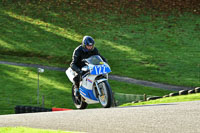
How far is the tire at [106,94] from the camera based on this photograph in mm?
13898

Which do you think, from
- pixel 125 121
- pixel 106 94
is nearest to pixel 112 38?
pixel 106 94

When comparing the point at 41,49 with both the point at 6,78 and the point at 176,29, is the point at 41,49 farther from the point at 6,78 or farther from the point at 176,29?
the point at 176,29

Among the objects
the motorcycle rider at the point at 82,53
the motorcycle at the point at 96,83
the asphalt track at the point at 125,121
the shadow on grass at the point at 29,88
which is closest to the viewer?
the asphalt track at the point at 125,121

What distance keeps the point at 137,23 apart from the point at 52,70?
26.4 m

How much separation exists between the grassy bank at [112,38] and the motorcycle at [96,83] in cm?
2891

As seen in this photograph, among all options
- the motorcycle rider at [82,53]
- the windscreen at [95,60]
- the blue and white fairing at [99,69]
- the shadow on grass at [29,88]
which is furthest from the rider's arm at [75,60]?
the shadow on grass at [29,88]

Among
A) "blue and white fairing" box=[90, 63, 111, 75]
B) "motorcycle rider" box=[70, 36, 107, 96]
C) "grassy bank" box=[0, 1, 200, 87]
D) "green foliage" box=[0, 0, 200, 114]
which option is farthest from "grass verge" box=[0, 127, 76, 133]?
"grassy bank" box=[0, 1, 200, 87]

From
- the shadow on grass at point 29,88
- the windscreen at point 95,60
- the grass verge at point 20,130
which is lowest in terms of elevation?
the shadow on grass at point 29,88

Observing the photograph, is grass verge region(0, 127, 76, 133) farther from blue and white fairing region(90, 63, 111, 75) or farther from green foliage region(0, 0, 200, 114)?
green foliage region(0, 0, 200, 114)

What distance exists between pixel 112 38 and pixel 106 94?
4995cm

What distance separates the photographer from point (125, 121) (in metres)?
9.85

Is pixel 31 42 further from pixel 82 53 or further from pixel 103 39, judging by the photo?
pixel 82 53

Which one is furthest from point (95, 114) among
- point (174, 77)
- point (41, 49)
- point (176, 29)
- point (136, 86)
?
point (176, 29)

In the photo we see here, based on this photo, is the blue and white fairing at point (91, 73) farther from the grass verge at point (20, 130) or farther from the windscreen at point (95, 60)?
the grass verge at point (20, 130)
